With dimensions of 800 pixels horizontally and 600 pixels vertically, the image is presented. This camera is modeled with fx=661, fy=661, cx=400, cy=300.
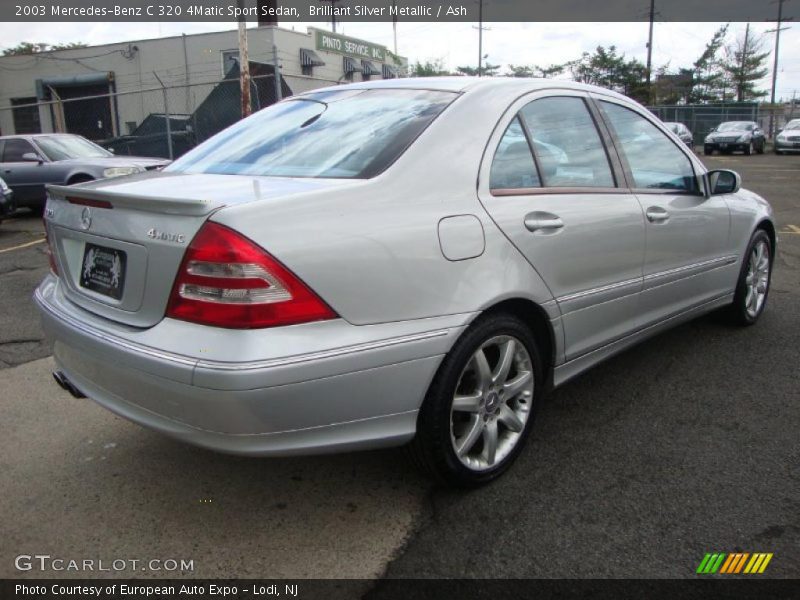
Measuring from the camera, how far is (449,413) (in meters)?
2.41

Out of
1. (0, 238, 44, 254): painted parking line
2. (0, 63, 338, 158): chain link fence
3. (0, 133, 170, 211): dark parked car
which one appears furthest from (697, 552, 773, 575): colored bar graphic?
(0, 63, 338, 158): chain link fence

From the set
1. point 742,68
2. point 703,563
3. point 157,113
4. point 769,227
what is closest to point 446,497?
point 703,563

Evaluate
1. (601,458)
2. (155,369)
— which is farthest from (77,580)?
(601,458)

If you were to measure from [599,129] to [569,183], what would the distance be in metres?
0.48

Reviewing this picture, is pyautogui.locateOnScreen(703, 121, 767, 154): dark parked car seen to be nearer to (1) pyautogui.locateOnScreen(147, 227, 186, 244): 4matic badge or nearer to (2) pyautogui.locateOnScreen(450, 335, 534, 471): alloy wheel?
(2) pyautogui.locateOnScreen(450, 335, 534, 471): alloy wheel

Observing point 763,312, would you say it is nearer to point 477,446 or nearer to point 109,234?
point 477,446

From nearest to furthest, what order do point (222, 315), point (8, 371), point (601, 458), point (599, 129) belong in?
point (222, 315), point (601, 458), point (599, 129), point (8, 371)

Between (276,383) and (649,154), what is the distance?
103 inches

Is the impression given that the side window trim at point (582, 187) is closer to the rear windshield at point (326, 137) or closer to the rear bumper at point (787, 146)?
the rear windshield at point (326, 137)

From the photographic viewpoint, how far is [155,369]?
2088mm

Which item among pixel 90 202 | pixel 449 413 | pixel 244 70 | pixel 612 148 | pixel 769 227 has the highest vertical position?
pixel 244 70

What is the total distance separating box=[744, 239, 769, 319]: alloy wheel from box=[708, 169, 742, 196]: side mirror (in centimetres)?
74

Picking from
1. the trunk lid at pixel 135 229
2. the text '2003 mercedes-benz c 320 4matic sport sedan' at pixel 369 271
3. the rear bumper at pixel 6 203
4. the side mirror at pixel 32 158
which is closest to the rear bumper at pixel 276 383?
the text '2003 mercedes-benz c 320 4matic sport sedan' at pixel 369 271

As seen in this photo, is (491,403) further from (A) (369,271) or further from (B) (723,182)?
(B) (723,182)
